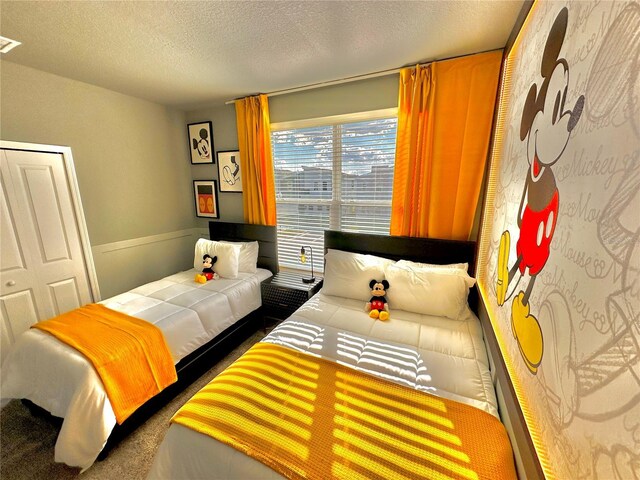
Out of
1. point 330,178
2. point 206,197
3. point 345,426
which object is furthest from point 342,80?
point 345,426

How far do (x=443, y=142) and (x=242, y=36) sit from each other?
170 centimetres

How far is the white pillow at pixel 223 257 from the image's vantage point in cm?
271

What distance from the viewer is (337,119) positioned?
8.39ft

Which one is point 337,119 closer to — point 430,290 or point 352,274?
point 352,274

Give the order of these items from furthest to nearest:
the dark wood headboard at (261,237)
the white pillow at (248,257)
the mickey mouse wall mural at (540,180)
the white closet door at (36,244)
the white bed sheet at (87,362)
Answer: the dark wood headboard at (261,237), the white pillow at (248,257), the white closet door at (36,244), the white bed sheet at (87,362), the mickey mouse wall mural at (540,180)

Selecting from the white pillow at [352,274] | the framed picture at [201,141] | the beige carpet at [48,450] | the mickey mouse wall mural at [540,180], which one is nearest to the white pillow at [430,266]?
the white pillow at [352,274]

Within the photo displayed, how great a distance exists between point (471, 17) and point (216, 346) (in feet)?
9.94

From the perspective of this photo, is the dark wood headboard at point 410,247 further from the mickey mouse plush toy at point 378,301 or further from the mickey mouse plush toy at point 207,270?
the mickey mouse plush toy at point 207,270

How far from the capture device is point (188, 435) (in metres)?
1.03

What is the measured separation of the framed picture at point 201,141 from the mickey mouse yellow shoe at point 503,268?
3.31 meters

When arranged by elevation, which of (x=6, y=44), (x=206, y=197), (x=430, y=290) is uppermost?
(x=6, y=44)

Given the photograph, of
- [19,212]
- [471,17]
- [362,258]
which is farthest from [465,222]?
[19,212]

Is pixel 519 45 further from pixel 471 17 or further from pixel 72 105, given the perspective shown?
pixel 72 105

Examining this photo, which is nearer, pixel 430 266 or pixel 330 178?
pixel 430 266
